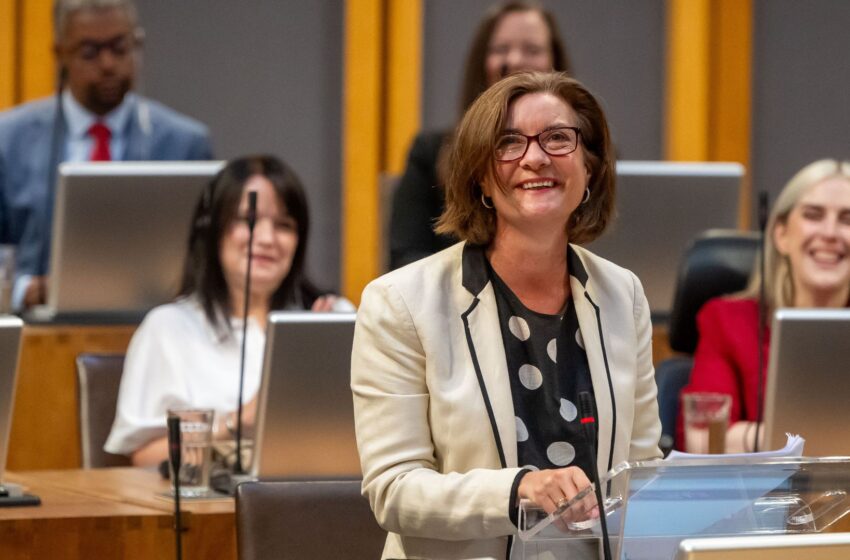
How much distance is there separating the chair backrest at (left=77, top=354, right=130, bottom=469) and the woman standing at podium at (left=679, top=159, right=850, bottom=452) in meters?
1.23

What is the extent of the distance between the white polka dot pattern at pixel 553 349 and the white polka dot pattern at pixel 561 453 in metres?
0.11

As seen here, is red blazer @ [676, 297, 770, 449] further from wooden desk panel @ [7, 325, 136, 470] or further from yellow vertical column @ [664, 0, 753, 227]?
yellow vertical column @ [664, 0, 753, 227]

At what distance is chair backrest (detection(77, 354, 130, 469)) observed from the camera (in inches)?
123

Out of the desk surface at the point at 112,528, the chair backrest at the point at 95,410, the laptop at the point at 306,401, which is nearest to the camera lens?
the desk surface at the point at 112,528

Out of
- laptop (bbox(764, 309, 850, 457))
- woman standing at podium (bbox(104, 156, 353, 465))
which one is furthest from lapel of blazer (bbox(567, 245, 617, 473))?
woman standing at podium (bbox(104, 156, 353, 465))

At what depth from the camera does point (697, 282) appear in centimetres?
334

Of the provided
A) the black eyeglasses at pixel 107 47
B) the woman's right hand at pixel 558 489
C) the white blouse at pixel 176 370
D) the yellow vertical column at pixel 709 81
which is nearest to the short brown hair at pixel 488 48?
the white blouse at pixel 176 370

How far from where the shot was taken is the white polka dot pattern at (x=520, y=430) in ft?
6.25

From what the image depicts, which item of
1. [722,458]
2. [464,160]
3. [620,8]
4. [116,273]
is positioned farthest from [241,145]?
[722,458]

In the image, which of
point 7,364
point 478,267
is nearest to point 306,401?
point 7,364

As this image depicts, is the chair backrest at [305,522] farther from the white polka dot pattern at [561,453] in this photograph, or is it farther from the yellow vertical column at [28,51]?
the yellow vertical column at [28,51]

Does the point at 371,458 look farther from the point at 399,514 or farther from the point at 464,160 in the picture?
the point at 464,160

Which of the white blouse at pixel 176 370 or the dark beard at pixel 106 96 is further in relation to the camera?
the dark beard at pixel 106 96

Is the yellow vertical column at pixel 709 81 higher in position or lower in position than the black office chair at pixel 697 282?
higher
